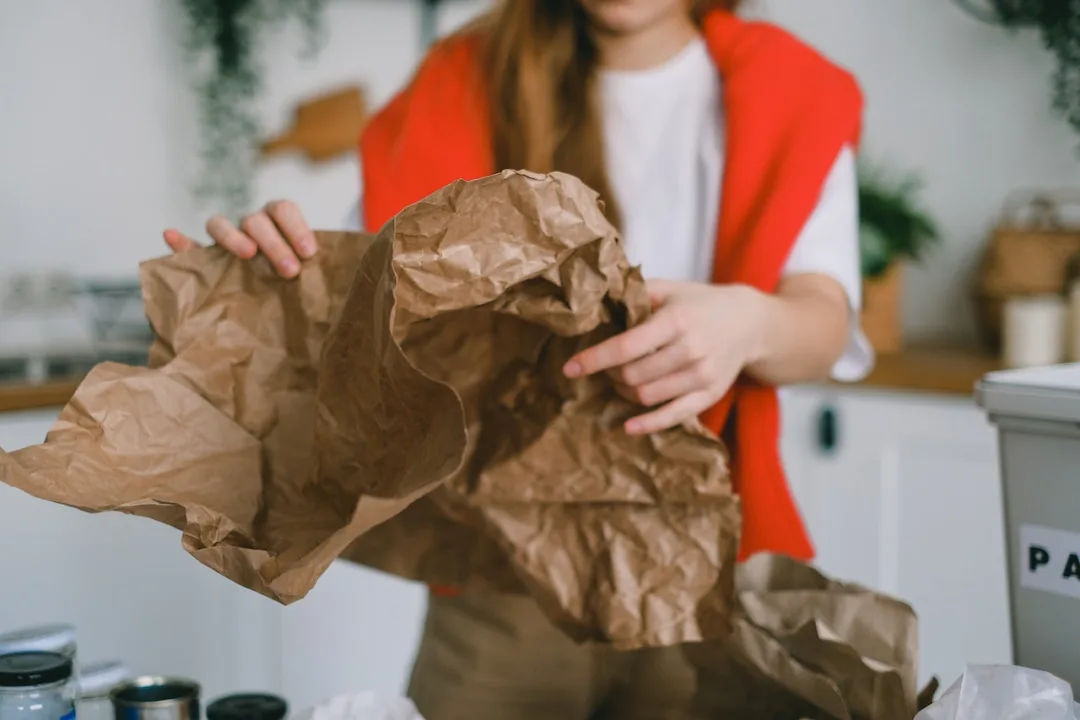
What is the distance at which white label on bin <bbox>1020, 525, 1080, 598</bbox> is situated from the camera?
0.47m

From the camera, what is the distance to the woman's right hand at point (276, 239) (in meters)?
0.52

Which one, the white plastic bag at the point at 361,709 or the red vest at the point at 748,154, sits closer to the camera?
the white plastic bag at the point at 361,709

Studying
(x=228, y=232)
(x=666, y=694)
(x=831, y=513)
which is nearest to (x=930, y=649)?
(x=831, y=513)

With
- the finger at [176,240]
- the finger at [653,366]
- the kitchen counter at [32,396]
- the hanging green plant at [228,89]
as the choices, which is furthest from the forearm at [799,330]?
the hanging green plant at [228,89]

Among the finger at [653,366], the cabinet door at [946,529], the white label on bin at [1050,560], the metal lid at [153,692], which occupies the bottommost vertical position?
the cabinet door at [946,529]

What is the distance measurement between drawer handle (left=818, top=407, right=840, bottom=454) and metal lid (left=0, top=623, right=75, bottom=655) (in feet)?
4.18

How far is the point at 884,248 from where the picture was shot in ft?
5.50

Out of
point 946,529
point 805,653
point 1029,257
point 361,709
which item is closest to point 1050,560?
point 805,653

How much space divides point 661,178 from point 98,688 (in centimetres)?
54

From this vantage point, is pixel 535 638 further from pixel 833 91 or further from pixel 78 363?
pixel 78 363

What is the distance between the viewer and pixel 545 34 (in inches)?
31.8

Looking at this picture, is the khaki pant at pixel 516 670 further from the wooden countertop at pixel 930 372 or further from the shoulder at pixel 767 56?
the wooden countertop at pixel 930 372

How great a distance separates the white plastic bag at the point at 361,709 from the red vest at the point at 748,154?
32cm

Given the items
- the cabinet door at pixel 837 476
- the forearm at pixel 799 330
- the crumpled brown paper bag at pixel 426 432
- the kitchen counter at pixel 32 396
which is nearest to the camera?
the crumpled brown paper bag at pixel 426 432
